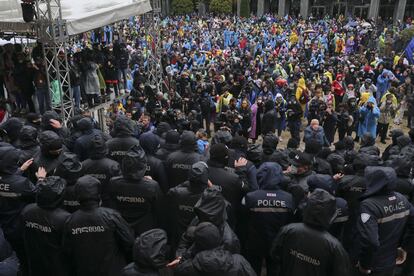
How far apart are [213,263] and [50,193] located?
178cm

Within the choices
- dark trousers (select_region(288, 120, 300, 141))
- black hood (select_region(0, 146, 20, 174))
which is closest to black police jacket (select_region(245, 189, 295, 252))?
black hood (select_region(0, 146, 20, 174))

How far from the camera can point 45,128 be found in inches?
261

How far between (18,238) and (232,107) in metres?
7.62

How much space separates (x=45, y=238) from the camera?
400 centimetres

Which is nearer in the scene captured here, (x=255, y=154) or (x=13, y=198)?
(x=13, y=198)

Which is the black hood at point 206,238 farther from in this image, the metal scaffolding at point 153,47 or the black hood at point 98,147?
the metal scaffolding at point 153,47

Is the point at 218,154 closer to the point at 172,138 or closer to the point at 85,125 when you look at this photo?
the point at 172,138

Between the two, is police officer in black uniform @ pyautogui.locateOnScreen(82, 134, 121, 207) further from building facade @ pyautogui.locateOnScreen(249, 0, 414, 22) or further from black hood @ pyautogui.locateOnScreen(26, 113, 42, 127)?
building facade @ pyautogui.locateOnScreen(249, 0, 414, 22)

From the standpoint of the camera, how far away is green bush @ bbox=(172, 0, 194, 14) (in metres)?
41.2

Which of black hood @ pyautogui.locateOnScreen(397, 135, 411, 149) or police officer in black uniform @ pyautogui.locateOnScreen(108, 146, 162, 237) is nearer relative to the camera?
police officer in black uniform @ pyautogui.locateOnScreen(108, 146, 162, 237)

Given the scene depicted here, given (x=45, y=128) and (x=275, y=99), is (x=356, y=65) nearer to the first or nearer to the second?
(x=275, y=99)

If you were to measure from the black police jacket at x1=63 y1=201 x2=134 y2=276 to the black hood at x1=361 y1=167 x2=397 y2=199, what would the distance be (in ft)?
8.25

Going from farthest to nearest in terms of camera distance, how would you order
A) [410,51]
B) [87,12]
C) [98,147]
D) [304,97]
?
[410,51] → [304,97] → [87,12] → [98,147]

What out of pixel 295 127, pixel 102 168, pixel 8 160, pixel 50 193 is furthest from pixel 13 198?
pixel 295 127
